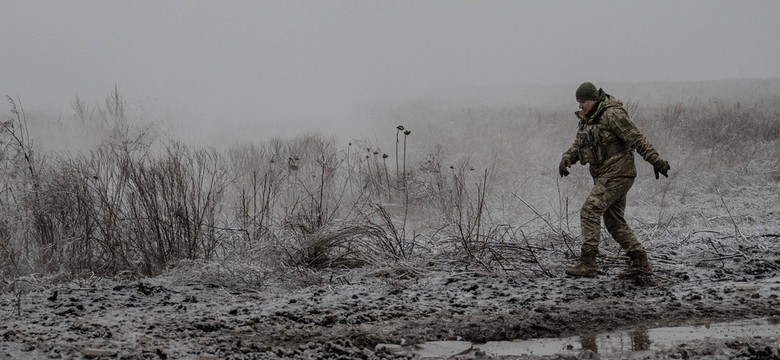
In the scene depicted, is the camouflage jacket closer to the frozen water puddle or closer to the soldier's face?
the soldier's face

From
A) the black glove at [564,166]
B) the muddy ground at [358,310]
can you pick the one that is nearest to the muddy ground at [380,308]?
the muddy ground at [358,310]

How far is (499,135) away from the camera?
1828 centimetres

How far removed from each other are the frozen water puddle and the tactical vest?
1.80m

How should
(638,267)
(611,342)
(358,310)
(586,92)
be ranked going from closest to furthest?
(611,342) < (358,310) < (638,267) < (586,92)

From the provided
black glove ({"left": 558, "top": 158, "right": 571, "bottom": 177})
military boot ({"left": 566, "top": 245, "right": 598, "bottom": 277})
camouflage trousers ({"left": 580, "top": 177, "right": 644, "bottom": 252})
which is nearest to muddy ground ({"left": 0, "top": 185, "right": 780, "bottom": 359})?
military boot ({"left": 566, "top": 245, "right": 598, "bottom": 277})

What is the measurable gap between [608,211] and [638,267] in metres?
0.55

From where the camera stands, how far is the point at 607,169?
19.6ft

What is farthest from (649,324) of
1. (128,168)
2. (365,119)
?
(365,119)

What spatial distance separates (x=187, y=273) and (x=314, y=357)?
2.53 meters

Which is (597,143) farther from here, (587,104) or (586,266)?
(586,266)

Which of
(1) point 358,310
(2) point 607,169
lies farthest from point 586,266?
(1) point 358,310

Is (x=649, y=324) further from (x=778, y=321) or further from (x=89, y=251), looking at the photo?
(x=89, y=251)

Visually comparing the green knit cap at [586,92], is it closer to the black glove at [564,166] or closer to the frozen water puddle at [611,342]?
the black glove at [564,166]

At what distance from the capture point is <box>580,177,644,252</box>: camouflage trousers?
5.88 m
